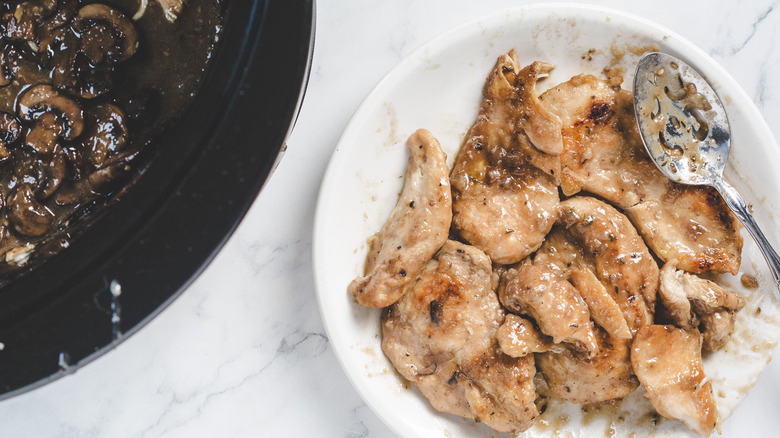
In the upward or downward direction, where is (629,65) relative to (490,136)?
upward

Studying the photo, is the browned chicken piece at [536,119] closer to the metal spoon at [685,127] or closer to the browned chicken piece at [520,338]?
the metal spoon at [685,127]

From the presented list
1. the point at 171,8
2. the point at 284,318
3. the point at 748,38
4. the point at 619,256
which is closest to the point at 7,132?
the point at 171,8

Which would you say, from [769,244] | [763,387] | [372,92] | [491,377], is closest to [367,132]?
[372,92]

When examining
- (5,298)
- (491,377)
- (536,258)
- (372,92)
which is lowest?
(491,377)

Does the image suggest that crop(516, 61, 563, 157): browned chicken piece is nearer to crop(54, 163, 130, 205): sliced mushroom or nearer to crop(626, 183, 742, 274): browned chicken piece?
crop(626, 183, 742, 274): browned chicken piece

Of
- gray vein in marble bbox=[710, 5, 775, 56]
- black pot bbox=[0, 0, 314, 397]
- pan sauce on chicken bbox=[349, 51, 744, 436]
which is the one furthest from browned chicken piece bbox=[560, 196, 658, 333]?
black pot bbox=[0, 0, 314, 397]

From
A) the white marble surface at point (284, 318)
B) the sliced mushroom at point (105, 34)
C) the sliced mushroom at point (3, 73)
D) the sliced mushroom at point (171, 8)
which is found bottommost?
the white marble surface at point (284, 318)

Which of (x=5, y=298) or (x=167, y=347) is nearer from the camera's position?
(x=5, y=298)

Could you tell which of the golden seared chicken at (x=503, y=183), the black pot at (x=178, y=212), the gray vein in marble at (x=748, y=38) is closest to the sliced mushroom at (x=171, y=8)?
the black pot at (x=178, y=212)

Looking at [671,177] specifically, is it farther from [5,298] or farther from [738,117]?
[5,298]
